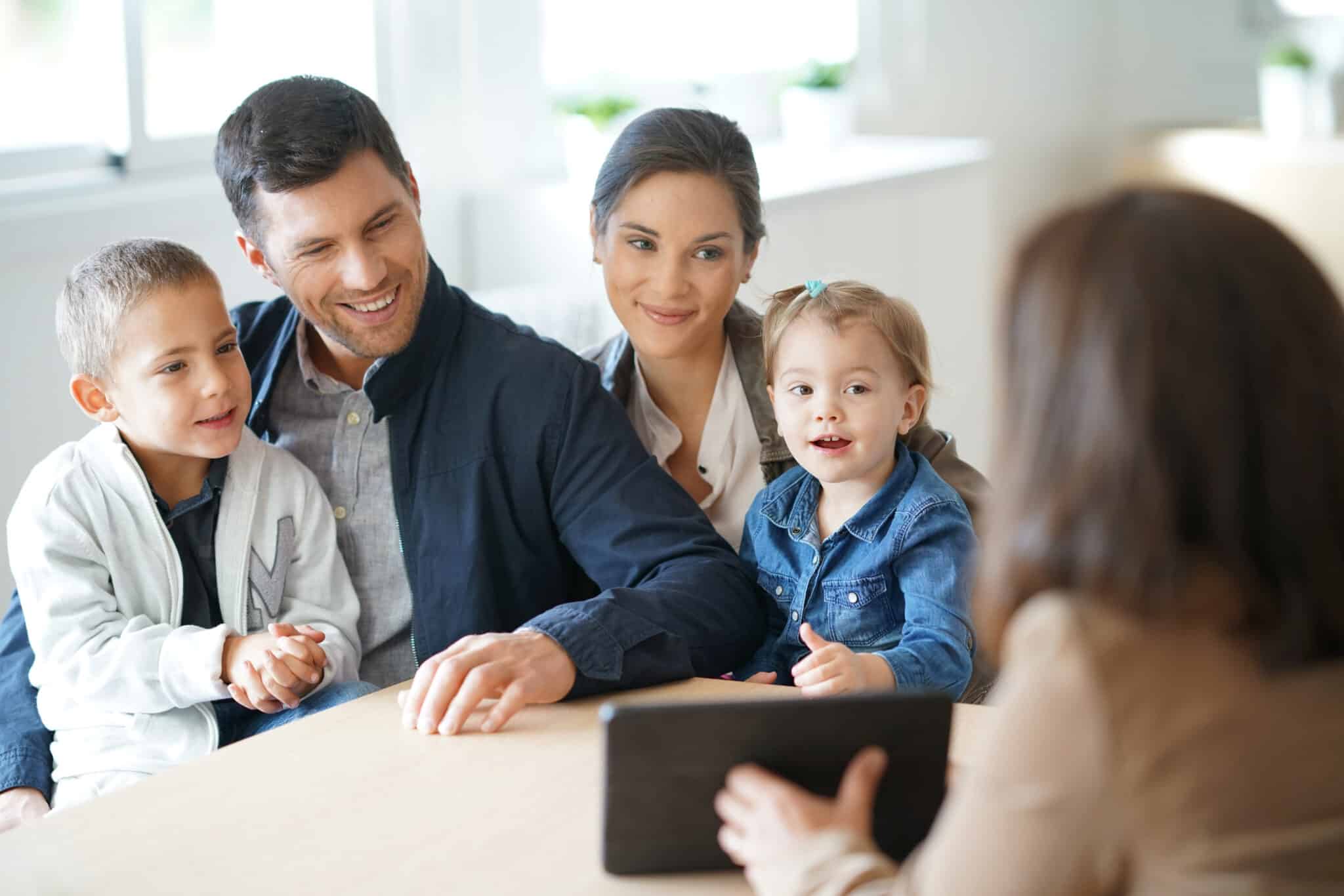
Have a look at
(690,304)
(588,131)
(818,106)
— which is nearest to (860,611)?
(690,304)

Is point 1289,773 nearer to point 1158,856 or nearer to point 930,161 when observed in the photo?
point 1158,856

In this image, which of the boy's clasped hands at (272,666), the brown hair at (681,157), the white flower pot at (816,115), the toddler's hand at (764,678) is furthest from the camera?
the white flower pot at (816,115)

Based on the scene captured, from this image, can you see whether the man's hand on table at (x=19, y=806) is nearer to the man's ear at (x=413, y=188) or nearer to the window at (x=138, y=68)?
the man's ear at (x=413, y=188)

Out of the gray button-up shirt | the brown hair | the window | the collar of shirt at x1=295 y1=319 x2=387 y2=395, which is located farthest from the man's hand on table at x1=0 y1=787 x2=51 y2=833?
the window

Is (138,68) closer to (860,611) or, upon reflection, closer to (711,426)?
(711,426)

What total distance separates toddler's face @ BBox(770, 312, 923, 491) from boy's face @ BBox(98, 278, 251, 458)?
699 millimetres

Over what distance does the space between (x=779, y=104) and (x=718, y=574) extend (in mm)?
3147

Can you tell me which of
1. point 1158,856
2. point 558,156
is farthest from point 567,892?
point 558,156

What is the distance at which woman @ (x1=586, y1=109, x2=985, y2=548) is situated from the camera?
210 centimetres

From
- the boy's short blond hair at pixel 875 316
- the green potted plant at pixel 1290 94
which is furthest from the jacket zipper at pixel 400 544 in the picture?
the green potted plant at pixel 1290 94

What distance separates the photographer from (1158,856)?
0.77 m

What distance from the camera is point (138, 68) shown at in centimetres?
263

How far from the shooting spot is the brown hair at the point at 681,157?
6.88 feet

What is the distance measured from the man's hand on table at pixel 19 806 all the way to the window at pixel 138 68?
1.22 meters
